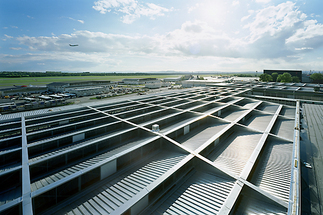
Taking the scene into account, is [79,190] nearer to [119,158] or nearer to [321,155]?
[119,158]

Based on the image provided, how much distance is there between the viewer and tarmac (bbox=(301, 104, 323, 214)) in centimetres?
1680

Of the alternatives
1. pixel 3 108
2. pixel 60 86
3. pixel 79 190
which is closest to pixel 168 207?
pixel 79 190

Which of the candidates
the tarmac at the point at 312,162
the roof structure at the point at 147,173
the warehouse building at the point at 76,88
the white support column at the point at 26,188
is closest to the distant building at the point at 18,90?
the warehouse building at the point at 76,88

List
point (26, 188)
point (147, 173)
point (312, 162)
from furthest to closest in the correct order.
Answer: point (312, 162) < point (147, 173) < point (26, 188)

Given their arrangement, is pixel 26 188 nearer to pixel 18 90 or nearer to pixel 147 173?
pixel 147 173

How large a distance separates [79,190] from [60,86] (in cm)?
10907

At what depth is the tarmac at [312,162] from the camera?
1680cm

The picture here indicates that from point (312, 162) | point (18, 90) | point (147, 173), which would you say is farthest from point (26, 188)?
point (18, 90)

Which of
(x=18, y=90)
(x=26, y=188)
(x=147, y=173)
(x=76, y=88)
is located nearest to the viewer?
(x=26, y=188)

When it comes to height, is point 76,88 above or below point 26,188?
above

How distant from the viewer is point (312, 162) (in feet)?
77.7

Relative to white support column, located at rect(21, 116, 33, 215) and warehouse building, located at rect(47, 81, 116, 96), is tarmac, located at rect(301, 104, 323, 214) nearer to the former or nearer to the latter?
white support column, located at rect(21, 116, 33, 215)

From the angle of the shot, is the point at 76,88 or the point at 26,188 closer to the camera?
the point at 26,188

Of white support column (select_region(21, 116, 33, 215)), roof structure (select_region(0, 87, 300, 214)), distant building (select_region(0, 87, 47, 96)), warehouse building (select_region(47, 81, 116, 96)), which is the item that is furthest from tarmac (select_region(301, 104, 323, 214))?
distant building (select_region(0, 87, 47, 96))
